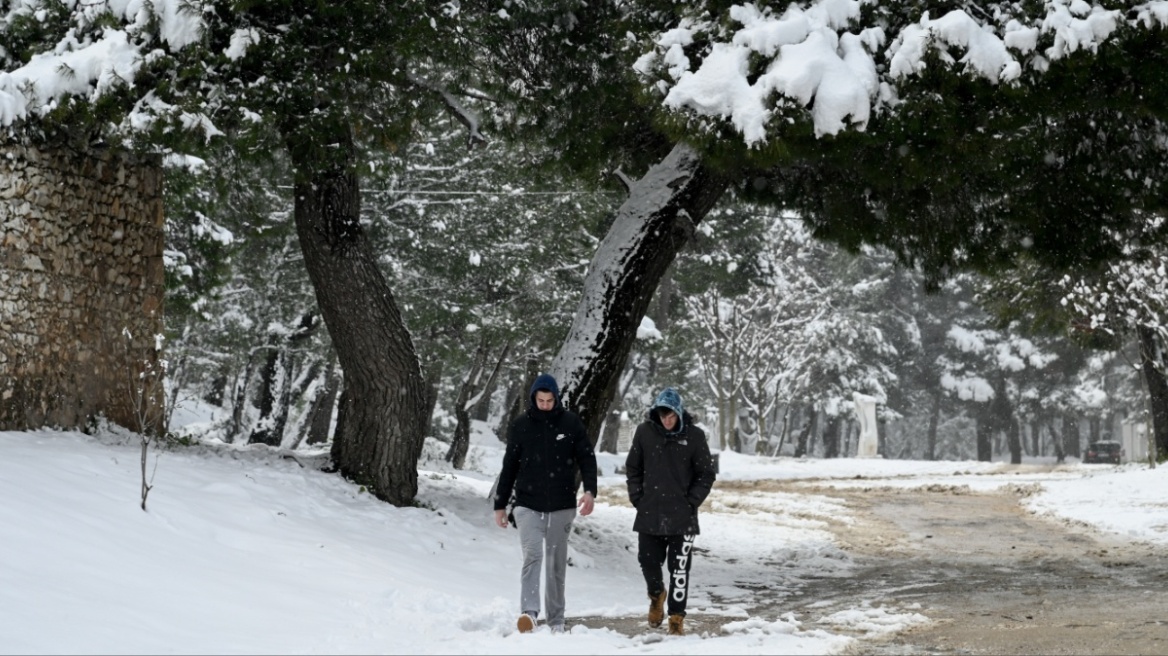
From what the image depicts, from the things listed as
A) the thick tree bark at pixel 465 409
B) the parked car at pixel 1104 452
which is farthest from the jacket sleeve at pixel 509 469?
the parked car at pixel 1104 452

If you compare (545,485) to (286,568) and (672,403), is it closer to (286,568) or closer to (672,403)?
(672,403)

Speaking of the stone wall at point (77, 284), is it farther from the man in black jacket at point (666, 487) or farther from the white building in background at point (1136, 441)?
the white building in background at point (1136, 441)

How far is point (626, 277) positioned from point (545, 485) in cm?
448

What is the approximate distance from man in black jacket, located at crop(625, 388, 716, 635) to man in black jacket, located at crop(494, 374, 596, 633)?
349 mm

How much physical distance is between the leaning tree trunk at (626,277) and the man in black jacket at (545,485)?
12.5 ft

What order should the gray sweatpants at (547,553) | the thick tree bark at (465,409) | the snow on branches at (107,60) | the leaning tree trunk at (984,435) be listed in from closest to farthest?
the gray sweatpants at (547,553) → the snow on branches at (107,60) → the thick tree bark at (465,409) → the leaning tree trunk at (984,435)

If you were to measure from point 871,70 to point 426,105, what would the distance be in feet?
16.0

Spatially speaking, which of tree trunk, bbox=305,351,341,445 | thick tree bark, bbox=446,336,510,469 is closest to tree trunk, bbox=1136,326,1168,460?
thick tree bark, bbox=446,336,510,469

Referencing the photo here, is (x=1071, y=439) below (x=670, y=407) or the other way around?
the other way around

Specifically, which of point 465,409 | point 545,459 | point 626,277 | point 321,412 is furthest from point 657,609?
point 321,412

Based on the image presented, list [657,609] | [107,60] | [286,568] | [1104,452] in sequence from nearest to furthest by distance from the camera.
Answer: [657,609] < [286,568] < [107,60] < [1104,452]

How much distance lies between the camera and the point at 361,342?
10.8m

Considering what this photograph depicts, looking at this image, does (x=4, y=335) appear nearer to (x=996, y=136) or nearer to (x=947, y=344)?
(x=996, y=136)

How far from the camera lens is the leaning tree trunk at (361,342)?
427 inches
